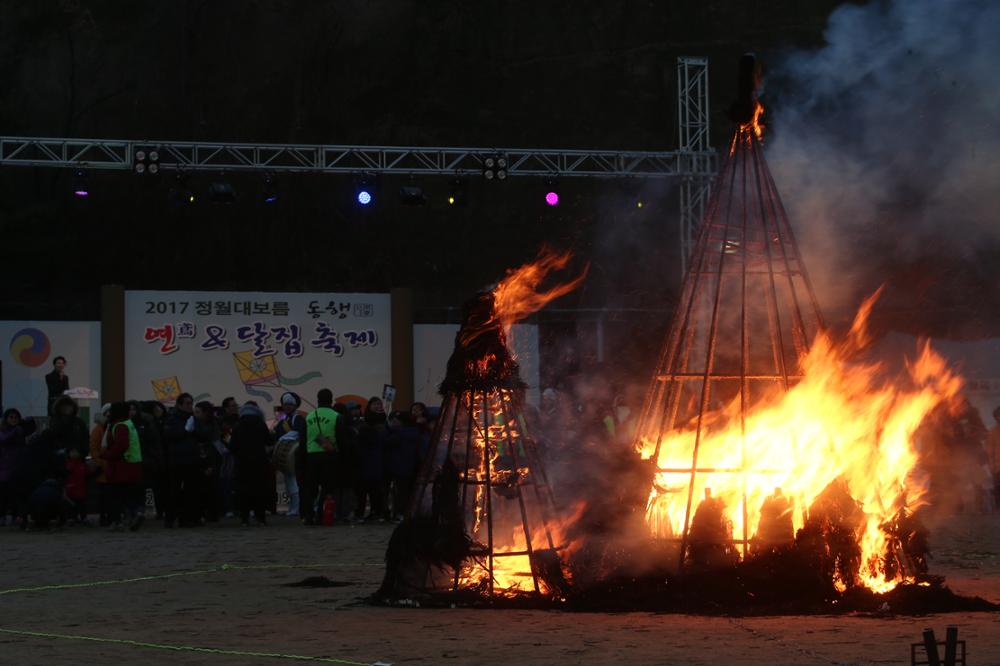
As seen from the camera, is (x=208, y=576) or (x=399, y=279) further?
(x=399, y=279)

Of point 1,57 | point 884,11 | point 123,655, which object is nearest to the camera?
point 123,655

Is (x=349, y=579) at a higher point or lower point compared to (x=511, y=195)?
lower

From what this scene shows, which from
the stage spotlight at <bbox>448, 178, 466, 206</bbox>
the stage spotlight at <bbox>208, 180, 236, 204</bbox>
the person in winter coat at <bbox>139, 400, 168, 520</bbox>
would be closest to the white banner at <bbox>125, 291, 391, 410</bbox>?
the stage spotlight at <bbox>208, 180, 236, 204</bbox>

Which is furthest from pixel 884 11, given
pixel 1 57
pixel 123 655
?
pixel 1 57

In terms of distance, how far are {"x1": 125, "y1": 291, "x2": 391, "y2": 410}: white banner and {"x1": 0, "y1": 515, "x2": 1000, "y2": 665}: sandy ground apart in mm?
12971

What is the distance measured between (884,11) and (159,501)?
1023 cm

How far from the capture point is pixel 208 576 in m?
10.9

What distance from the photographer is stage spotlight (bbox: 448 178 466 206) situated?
999 inches

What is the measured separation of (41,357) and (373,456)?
388 inches

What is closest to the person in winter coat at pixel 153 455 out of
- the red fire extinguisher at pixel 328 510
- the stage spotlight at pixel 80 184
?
the red fire extinguisher at pixel 328 510

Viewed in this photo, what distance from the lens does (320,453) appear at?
16312 mm

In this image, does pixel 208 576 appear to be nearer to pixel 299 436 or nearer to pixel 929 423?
pixel 299 436

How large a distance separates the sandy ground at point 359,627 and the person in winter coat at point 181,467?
4.24 metres

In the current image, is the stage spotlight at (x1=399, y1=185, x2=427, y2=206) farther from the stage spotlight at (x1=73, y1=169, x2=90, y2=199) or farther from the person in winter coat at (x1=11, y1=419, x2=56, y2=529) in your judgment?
the person in winter coat at (x1=11, y1=419, x2=56, y2=529)
